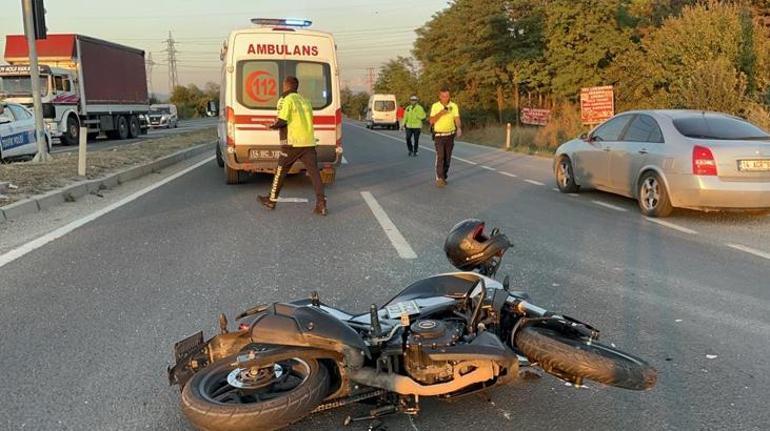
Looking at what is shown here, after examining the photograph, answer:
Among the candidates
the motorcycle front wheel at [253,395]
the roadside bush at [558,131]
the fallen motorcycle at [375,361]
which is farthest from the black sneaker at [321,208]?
the roadside bush at [558,131]

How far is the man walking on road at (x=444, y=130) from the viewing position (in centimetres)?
1187

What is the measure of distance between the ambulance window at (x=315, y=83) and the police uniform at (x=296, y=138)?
233cm

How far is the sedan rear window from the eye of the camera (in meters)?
8.38

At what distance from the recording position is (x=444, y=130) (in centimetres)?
1189

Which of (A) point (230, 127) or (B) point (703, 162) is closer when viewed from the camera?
(B) point (703, 162)

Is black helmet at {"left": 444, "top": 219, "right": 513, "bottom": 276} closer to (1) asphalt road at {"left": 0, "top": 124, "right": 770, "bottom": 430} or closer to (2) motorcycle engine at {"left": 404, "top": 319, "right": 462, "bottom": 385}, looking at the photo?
(1) asphalt road at {"left": 0, "top": 124, "right": 770, "bottom": 430}

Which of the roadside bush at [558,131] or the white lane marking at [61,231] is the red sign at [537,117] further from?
the white lane marking at [61,231]

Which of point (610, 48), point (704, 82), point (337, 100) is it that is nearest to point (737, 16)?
point (704, 82)

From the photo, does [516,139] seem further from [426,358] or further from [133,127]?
[426,358]

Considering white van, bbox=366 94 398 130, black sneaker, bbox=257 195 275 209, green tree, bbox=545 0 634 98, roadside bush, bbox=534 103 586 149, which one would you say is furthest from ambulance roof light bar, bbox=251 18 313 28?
white van, bbox=366 94 398 130

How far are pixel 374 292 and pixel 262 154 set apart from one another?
20.9ft

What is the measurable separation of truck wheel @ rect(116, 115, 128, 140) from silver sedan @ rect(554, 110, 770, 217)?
26329 millimetres

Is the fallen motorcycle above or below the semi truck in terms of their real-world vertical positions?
below

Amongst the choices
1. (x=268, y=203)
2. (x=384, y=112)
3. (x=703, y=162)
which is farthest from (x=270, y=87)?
(x=384, y=112)
